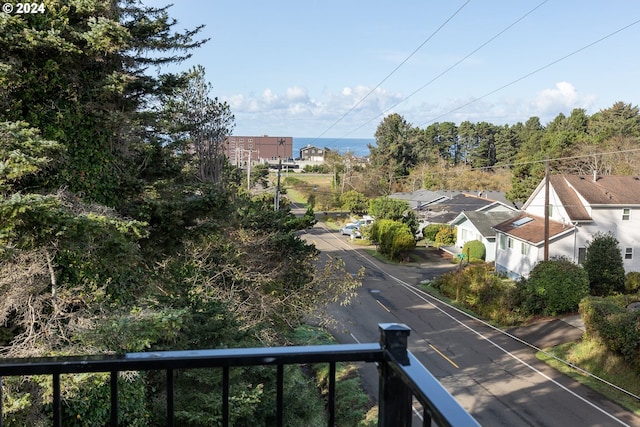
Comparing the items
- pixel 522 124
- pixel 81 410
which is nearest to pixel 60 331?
pixel 81 410

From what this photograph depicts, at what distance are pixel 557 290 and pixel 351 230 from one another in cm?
2014

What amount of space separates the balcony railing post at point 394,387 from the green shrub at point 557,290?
19245mm

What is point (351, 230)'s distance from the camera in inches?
1481

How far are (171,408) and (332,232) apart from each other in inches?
1524

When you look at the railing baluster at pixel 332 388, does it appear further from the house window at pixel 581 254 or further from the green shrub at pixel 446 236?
the green shrub at pixel 446 236

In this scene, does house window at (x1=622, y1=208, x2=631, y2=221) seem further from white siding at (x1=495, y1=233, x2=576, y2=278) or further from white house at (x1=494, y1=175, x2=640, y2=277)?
white siding at (x1=495, y1=233, x2=576, y2=278)

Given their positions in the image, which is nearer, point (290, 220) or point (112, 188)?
point (112, 188)

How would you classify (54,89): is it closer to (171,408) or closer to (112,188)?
(112,188)

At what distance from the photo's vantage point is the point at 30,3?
7945 millimetres


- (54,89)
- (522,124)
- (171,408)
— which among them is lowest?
(171,408)

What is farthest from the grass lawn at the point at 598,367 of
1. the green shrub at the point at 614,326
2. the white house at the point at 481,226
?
the white house at the point at 481,226

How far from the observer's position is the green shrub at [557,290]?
18.6 meters

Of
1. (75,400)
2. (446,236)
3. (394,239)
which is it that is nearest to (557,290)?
(394,239)

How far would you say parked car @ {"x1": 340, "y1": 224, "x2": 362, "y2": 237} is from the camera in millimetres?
36950
